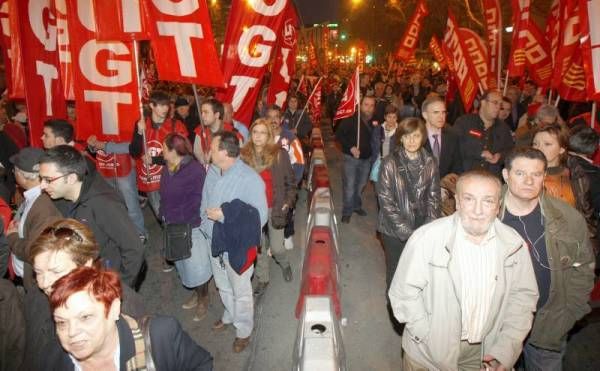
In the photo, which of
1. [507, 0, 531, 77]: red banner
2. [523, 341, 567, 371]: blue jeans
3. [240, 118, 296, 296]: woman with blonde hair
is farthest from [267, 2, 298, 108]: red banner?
[523, 341, 567, 371]: blue jeans

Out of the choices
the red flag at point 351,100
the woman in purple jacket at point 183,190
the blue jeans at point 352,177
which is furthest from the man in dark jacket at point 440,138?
the woman in purple jacket at point 183,190

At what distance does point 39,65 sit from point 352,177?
16.8ft

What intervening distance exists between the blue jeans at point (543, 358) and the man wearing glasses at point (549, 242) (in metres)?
0.15

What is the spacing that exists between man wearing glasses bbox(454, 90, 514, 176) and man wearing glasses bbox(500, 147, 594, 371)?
3.03m

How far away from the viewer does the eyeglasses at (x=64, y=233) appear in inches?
98.2

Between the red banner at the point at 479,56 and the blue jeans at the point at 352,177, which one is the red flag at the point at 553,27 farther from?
the blue jeans at the point at 352,177

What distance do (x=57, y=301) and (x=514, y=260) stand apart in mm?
→ 2492

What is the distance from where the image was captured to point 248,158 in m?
5.22

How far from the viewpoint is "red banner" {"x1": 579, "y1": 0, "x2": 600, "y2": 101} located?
16.5 ft

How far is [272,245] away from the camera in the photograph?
580 cm

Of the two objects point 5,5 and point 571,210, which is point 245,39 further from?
point 571,210

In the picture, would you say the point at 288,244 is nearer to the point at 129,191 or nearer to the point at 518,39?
the point at 129,191

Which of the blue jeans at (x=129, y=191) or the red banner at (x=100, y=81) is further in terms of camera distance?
the blue jeans at (x=129, y=191)

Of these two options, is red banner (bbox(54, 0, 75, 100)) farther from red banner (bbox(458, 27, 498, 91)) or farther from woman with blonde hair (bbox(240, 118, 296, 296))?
red banner (bbox(458, 27, 498, 91))
